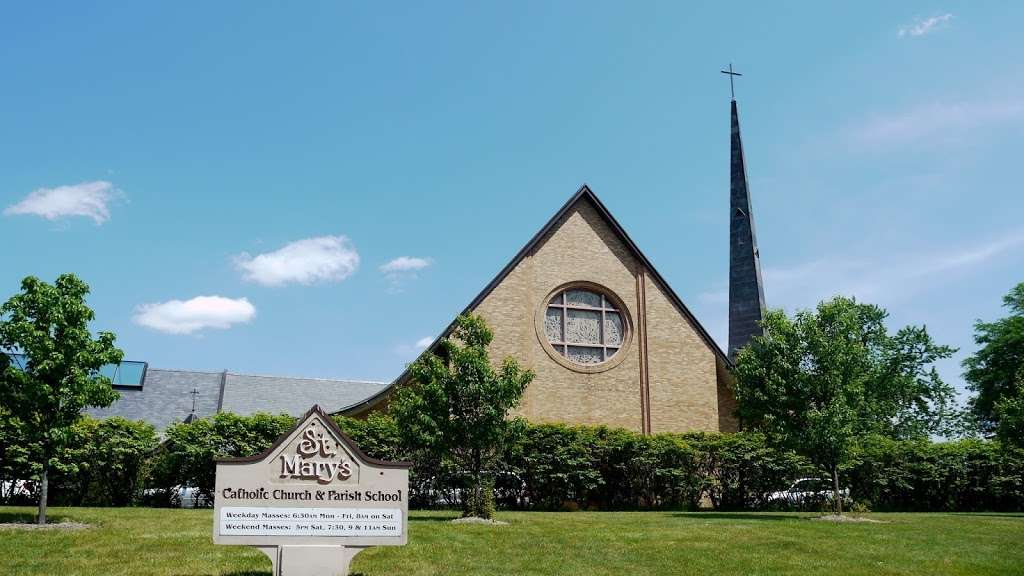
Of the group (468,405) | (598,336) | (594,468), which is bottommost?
(594,468)

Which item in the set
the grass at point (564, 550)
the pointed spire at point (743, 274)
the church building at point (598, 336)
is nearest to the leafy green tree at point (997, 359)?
the pointed spire at point (743, 274)

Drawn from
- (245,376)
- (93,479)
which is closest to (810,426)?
(93,479)

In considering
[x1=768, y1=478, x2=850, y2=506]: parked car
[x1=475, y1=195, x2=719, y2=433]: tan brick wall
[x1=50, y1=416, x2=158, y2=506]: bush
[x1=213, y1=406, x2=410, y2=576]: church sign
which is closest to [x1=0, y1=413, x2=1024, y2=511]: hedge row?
[x1=50, y1=416, x2=158, y2=506]: bush

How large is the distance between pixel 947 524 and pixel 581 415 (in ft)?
41.7

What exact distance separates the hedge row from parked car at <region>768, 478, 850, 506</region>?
247 millimetres

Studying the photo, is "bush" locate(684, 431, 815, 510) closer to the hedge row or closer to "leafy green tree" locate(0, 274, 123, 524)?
the hedge row

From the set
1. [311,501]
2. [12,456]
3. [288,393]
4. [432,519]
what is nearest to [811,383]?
[432,519]

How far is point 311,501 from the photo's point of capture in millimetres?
10539

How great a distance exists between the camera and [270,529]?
10336 millimetres

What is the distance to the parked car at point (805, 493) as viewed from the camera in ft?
89.9

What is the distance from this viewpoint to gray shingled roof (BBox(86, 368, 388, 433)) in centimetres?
3553

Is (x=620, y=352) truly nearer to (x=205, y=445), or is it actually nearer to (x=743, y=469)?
(x=743, y=469)

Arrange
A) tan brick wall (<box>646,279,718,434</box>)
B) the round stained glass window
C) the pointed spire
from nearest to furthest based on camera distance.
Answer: the round stained glass window < tan brick wall (<box>646,279,718,434</box>) < the pointed spire

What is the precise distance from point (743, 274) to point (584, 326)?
11.3 m
